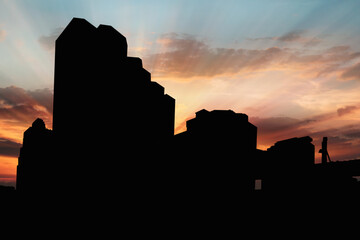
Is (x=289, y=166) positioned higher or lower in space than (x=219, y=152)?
lower

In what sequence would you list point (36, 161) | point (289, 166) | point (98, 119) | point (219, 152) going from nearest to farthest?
point (98, 119), point (36, 161), point (219, 152), point (289, 166)

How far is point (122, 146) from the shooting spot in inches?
234

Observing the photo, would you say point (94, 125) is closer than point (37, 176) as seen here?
Yes

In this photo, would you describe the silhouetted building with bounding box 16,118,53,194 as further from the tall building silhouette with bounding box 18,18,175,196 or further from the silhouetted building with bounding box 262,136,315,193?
the silhouetted building with bounding box 262,136,315,193

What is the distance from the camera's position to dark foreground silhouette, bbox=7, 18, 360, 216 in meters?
5.86

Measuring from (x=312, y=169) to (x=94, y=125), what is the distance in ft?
24.0

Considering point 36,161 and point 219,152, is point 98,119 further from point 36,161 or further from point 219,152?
point 219,152

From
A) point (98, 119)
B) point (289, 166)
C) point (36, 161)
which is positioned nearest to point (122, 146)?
point (98, 119)

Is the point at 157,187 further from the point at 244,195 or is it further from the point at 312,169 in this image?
the point at 312,169

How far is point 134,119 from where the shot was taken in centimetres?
618

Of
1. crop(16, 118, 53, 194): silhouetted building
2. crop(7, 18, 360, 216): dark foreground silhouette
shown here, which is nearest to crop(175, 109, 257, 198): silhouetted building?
crop(7, 18, 360, 216): dark foreground silhouette

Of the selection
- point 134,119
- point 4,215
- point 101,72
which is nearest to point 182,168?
point 134,119

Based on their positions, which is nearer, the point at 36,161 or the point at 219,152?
the point at 36,161

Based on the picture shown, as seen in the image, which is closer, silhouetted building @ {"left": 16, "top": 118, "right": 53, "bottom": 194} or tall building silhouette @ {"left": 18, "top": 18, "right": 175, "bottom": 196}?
tall building silhouette @ {"left": 18, "top": 18, "right": 175, "bottom": 196}
